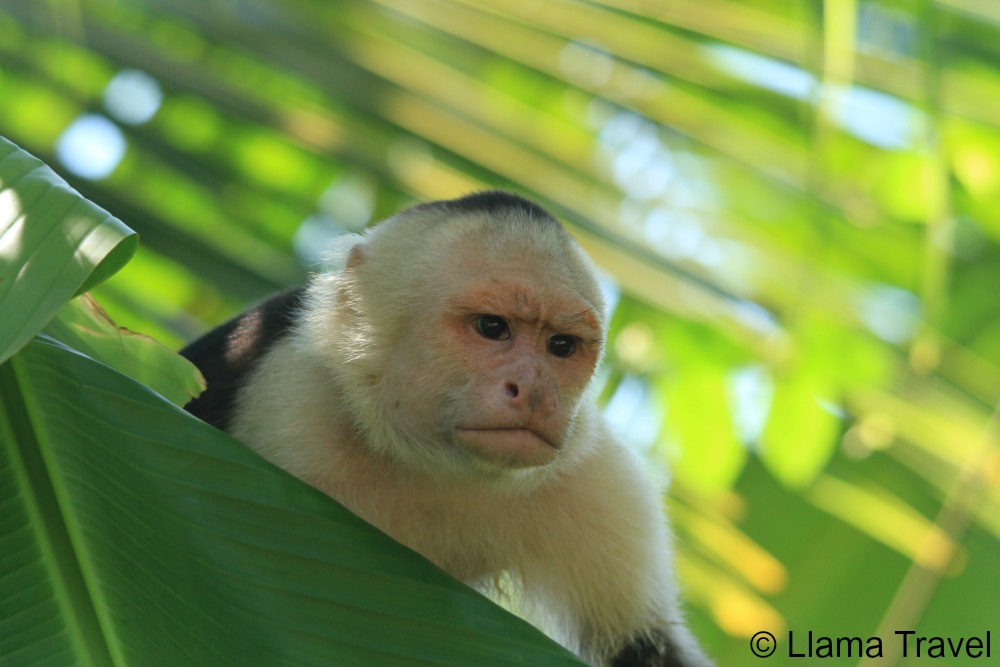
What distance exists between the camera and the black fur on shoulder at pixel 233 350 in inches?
121

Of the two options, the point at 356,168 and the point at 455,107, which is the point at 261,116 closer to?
the point at 356,168

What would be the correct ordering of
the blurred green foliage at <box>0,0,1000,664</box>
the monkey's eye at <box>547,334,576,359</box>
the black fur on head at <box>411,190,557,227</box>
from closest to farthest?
the blurred green foliage at <box>0,0,1000,664</box>
the monkey's eye at <box>547,334,576,359</box>
the black fur on head at <box>411,190,557,227</box>

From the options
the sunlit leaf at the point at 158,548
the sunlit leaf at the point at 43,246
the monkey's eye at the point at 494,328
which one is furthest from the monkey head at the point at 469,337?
the sunlit leaf at the point at 43,246

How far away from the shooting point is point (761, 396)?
3.15 m

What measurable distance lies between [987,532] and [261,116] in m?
2.70

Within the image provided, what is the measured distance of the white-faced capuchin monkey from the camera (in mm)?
2729

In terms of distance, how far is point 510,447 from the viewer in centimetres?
258

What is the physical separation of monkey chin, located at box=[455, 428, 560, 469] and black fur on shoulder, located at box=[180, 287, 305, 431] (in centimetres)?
76

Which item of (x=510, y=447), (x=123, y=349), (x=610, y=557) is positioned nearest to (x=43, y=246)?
(x=123, y=349)

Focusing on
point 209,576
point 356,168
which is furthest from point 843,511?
point 209,576

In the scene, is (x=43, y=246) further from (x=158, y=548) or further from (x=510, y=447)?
(x=510, y=447)

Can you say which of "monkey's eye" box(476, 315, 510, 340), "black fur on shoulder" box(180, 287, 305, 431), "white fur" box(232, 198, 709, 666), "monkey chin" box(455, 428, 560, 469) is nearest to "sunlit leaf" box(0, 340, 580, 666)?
"monkey chin" box(455, 428, 560, 469)

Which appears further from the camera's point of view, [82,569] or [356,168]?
[356,168]

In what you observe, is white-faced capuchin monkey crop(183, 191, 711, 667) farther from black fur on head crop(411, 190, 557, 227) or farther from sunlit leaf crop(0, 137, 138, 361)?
sunlit leaf crop(0, 137, 138, 361)
